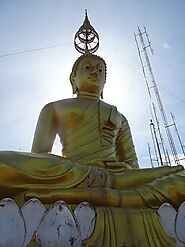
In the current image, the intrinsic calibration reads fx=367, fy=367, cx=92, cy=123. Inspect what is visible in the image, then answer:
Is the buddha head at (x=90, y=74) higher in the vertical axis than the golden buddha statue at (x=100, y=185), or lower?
higher

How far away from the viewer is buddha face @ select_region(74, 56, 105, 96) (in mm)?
4656

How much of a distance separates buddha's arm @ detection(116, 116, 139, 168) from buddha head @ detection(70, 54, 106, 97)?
562mm

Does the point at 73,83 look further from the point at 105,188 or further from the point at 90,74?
the point at 105,188

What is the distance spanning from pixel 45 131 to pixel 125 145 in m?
0.98

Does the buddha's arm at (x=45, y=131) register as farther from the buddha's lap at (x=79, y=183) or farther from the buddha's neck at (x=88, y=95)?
the buddha's lap at (x=79, y=183)

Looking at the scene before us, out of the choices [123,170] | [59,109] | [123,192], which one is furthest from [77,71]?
[123,192]

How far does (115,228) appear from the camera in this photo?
2824mm

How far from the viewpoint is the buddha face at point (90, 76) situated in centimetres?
466

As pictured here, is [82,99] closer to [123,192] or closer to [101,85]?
[101,85]

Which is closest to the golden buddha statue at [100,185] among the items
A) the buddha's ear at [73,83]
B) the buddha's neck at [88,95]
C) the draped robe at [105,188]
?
the draped robe at [105,188]

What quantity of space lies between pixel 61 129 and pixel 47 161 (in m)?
1.11

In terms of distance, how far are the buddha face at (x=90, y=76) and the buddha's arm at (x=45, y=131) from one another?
61 cm

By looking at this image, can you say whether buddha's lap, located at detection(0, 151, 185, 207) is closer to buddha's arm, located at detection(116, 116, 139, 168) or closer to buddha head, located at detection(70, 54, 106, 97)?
buddha's arm, located at detection(116, 116, 139, 168)

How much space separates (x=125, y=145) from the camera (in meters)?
4.38
